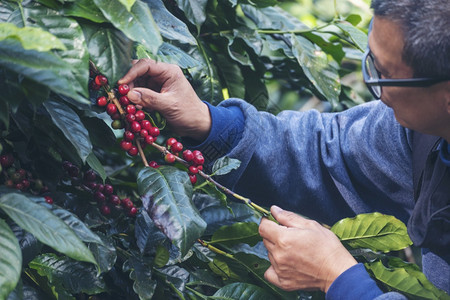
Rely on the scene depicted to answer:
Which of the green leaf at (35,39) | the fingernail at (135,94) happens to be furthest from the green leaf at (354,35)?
the green leaf at (35,39)

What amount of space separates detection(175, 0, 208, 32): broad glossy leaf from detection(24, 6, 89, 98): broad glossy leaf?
1.40ft

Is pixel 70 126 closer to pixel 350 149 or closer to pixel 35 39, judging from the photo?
pixel 35 39

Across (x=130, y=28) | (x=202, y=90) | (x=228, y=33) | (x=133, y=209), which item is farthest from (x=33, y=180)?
(x=228, y=33)

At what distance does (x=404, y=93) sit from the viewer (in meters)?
1.21

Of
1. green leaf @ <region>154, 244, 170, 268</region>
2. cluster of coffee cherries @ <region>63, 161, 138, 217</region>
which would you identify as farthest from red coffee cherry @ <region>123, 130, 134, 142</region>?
green leaf @ <region>154, 244, 170, 268</region>

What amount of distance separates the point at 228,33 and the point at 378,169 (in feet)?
1.72

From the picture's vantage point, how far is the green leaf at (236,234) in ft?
4.05

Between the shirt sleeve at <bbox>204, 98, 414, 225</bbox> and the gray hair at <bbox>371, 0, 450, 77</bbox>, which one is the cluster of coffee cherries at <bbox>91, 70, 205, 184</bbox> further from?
the gray hair at <bbox>371, 0, 450, 77</bbox>

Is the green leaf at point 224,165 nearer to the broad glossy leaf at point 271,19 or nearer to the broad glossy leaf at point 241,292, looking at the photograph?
the broad glossy leaf at point 241,292

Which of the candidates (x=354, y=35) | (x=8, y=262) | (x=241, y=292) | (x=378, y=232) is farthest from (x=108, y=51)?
(x=354, y=35)

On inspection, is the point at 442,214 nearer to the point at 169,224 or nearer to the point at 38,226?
the point at 169,224

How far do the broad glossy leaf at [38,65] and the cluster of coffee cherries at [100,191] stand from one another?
1.24ft

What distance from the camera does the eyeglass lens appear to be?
4.11 feet

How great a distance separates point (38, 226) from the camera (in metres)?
0.85
